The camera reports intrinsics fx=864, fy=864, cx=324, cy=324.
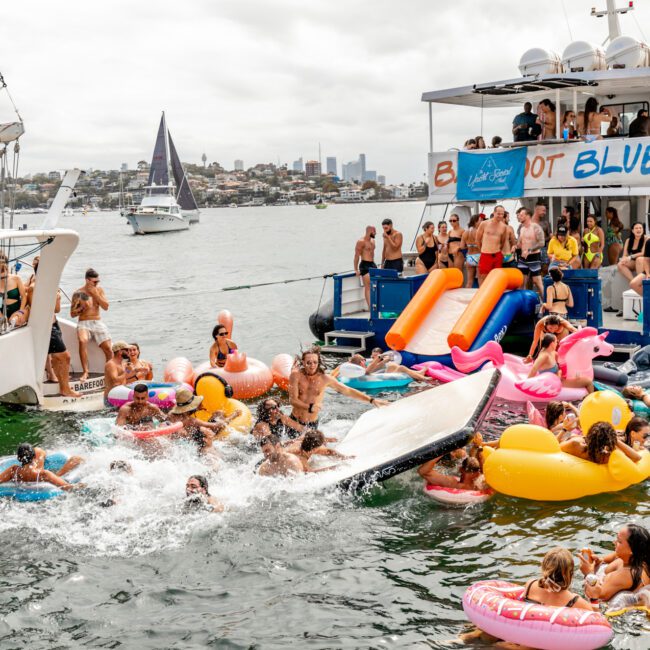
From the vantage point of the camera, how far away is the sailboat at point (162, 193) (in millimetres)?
89125

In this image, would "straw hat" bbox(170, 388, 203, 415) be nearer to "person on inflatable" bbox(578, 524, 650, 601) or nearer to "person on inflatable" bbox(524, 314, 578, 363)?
"person on inflatable" bbox(578, 524, 650, 601)

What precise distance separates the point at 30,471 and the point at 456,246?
10724mm

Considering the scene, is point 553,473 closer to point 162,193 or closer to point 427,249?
point 427,249

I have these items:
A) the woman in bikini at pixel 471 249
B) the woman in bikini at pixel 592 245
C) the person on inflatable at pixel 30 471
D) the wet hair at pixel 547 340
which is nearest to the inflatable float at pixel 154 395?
the person on inflatable at pixel 30 471

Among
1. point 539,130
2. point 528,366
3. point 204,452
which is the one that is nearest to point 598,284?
point 528,366

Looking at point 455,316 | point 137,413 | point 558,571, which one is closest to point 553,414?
point 558,571

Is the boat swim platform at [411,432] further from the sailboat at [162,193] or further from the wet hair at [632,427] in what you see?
the sailboat at [162,193]

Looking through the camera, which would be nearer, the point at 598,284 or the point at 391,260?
the point at 598,284

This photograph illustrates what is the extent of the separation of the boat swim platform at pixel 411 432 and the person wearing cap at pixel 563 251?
247 inches

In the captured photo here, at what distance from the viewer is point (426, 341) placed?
53.9 feet

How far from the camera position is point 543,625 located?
640 cm

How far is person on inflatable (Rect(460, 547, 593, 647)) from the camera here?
6.59 m

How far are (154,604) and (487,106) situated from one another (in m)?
16.7

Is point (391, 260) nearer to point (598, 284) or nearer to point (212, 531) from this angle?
point (598, 284)
